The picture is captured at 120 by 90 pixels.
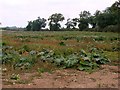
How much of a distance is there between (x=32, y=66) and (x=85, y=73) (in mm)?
2061

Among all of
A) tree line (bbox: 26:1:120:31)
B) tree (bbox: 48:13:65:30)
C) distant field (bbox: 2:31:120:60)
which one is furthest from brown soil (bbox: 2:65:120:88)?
tree (bbox: 48:13:65:30)

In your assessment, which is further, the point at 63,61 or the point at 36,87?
the point at 63,61

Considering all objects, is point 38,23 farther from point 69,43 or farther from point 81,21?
point 69,43

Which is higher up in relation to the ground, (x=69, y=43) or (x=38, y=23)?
(x=38, y=23)

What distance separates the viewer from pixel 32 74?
938cm

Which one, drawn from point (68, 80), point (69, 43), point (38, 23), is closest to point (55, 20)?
point (38, 23)

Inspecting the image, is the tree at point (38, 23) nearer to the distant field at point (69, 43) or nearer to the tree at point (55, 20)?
the tree at point (55, 20)

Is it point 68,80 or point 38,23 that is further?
point 38,23

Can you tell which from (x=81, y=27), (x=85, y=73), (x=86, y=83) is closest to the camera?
(x=86, y=83)

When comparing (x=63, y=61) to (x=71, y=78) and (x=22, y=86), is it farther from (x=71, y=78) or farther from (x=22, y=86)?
(x=22, y=86)

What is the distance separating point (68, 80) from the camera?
8523mm

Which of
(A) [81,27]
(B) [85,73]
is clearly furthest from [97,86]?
(A) [81,27]

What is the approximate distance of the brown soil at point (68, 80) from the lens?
25.6 feet

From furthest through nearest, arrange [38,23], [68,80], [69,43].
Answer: [38,23]
[69,43]
[68,80]
